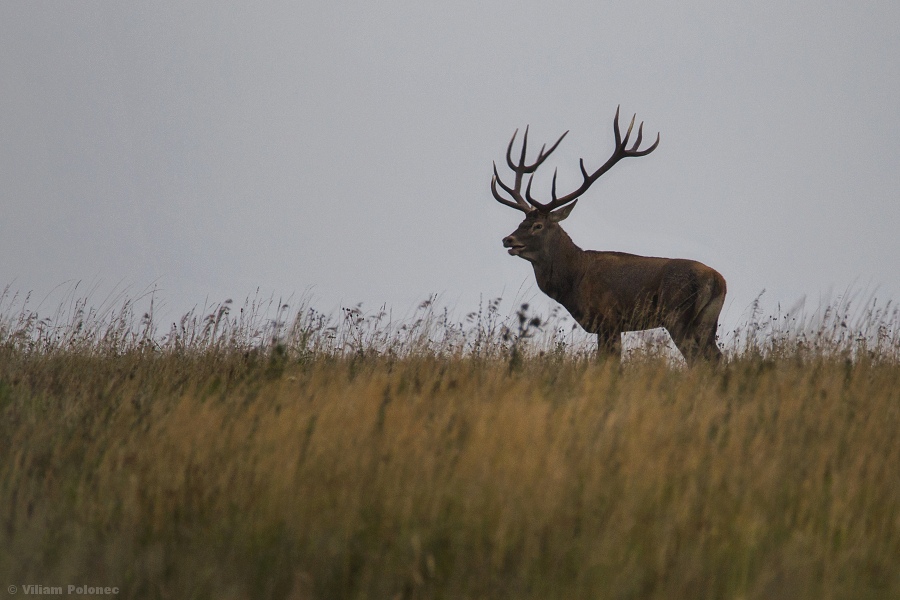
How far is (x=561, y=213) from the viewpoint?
1110 centimetres

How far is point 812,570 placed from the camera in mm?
3303

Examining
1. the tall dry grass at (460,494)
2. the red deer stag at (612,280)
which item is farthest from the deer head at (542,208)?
the tall dry grass at (460,494)

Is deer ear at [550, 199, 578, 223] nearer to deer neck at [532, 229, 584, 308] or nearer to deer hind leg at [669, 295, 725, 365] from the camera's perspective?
deer neck at [532, 229, 584, 308]

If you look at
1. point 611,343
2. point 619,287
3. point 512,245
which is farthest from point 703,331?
point 512,245

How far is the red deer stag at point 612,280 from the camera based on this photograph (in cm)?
1009

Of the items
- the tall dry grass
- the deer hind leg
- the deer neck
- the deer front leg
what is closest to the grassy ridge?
the tall dry grass

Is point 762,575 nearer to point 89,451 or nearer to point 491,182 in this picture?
point 89,451

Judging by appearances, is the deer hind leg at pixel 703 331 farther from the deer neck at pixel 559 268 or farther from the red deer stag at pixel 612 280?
the deer neck at pixel 559 268

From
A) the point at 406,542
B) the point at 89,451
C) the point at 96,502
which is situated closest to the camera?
the point at 406,542

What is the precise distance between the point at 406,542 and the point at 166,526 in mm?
1042

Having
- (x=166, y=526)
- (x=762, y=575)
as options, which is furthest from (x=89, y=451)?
(x=762, y=575)

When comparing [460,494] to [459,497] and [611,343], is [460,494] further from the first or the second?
[611,343]

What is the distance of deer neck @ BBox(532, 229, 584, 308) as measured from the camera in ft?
36.4

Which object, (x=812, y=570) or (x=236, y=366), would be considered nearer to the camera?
(x=812, y=570)
